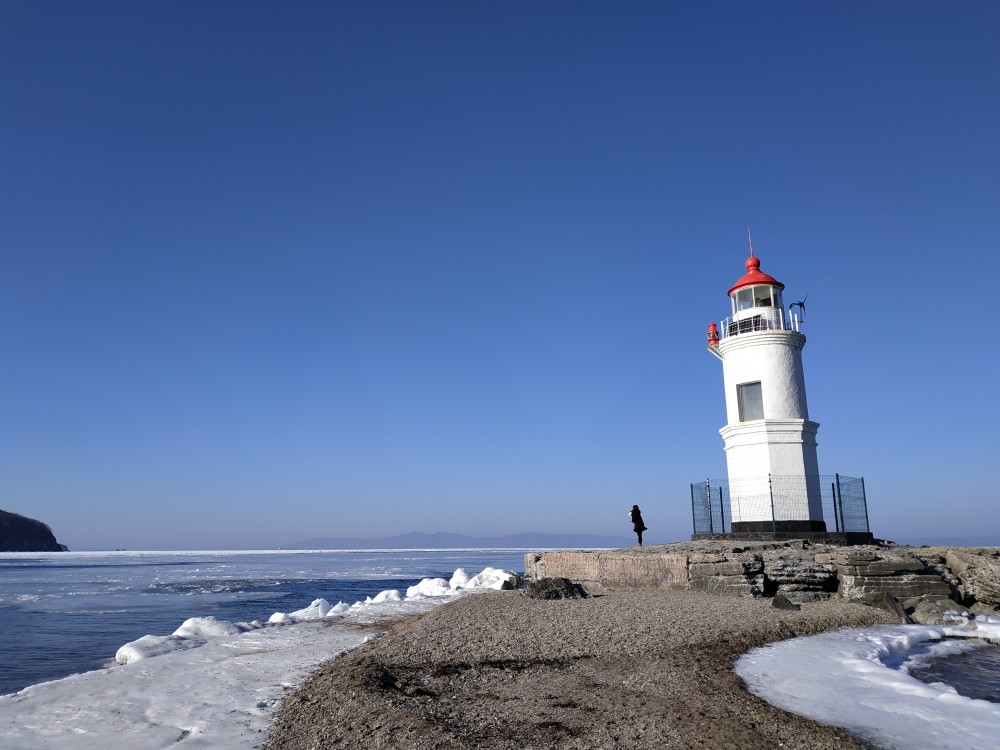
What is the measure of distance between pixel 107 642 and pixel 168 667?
553 cm

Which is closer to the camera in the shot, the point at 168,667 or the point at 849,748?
the point at 849,748

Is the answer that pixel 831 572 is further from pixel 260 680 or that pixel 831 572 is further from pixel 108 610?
pixel 108 610

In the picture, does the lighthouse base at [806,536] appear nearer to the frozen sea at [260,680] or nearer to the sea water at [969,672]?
the frozen sea at [260,680]

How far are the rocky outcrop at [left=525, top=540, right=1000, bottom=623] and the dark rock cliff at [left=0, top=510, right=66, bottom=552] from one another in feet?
439

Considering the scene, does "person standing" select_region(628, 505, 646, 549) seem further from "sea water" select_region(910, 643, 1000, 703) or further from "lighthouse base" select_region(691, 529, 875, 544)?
"sea water" select_region(910, 643, 1000, 703)

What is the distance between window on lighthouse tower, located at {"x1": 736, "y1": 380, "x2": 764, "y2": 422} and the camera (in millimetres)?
16359

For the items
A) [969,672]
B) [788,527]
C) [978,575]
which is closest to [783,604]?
[969,672]

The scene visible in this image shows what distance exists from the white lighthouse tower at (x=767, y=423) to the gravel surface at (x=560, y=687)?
606cm

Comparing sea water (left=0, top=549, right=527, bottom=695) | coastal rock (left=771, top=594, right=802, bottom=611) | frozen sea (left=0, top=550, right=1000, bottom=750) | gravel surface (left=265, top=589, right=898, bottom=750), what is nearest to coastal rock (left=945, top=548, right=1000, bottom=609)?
frozen sea (left=0, top=550, right=1000, bottom=750)

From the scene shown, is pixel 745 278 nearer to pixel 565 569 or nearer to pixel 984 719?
pixel 565 569

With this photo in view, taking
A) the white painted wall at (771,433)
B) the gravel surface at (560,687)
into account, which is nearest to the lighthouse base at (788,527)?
the white painted wall at (771,433)

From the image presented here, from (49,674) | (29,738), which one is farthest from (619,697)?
(49,674)

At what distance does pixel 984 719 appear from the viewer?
16.2 ft

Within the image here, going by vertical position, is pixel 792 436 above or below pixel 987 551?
above
